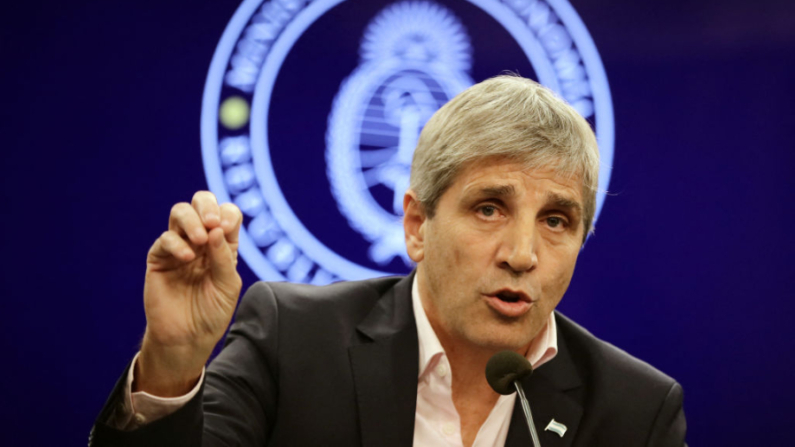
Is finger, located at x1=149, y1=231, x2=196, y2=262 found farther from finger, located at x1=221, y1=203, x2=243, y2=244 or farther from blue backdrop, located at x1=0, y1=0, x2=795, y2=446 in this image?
blue backdrop, located at x1=0, y1=0, x2=795, y2=446

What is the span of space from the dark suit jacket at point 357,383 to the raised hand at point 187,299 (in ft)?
1.03

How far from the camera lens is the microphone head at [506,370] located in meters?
1.44

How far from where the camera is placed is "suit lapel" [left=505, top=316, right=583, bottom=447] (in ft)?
6.24

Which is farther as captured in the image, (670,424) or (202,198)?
(670,424)

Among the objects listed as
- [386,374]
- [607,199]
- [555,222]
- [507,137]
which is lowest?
[386,374]

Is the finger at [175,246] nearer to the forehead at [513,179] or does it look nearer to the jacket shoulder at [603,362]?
the forehead at [513,179]

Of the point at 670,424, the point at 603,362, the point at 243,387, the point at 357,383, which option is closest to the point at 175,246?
the point at 243,387

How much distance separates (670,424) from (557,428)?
0.36 m

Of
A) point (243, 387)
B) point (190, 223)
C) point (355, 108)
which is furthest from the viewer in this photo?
point (355, 108)

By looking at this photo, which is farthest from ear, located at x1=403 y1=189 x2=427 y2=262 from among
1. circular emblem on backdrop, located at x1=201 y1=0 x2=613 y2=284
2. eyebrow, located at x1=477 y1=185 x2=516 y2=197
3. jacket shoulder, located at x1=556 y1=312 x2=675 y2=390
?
circular emblem on backdrop, located at x1=201 y1=0 x2=613 y2=284

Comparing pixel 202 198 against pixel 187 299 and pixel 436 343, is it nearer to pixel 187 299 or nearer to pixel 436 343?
pixel 187 299

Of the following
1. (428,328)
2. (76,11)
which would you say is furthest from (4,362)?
(428,328)

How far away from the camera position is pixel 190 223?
1.33 m

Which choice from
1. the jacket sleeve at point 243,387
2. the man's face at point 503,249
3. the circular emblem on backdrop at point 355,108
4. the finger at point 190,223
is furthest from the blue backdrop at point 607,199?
the finger at point 190,223
